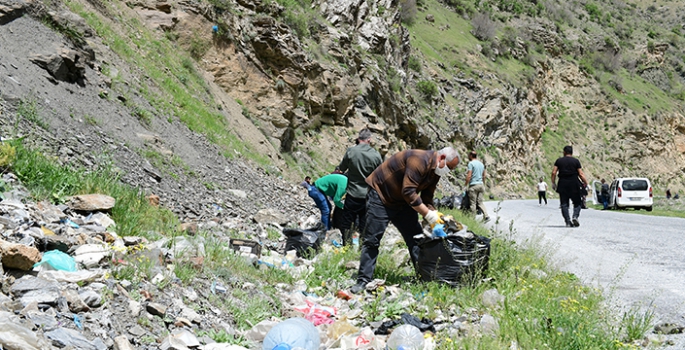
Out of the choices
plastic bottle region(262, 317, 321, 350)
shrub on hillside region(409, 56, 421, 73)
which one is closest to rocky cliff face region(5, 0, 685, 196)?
shrub on hillside region(409, 56, 421, 73)

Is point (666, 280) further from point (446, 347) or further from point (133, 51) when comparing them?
point (133, 51)

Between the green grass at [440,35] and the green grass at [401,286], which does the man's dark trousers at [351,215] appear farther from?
the green grass at [440,35]

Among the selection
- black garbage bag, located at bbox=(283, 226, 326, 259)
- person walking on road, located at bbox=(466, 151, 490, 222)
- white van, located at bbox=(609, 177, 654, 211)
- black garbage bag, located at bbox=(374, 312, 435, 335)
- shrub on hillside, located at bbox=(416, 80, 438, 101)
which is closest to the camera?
black garbage bag, located at bbox=(374, 312, 435, 335)

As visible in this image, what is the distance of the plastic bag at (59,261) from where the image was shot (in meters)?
3.98

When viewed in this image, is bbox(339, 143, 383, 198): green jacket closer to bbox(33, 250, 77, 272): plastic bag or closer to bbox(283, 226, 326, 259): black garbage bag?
bbox(283, 226, 326, 259): black garbage bag

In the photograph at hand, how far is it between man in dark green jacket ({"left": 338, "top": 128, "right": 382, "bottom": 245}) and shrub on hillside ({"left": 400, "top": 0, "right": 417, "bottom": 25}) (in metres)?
40.9

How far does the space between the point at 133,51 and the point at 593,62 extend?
67.4 m

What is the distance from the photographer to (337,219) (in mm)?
8938

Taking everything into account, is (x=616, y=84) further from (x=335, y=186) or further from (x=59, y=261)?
(x=59, y=261)

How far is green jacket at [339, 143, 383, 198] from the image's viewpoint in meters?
8.02

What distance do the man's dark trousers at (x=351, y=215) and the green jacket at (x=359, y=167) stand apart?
3.9 inches

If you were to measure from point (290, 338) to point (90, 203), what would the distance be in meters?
3.24

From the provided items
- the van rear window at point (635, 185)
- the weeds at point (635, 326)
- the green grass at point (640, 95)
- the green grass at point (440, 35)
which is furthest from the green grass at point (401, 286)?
the green grass at point (640, 95)

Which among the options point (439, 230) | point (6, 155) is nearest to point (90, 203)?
point (6, 155)
